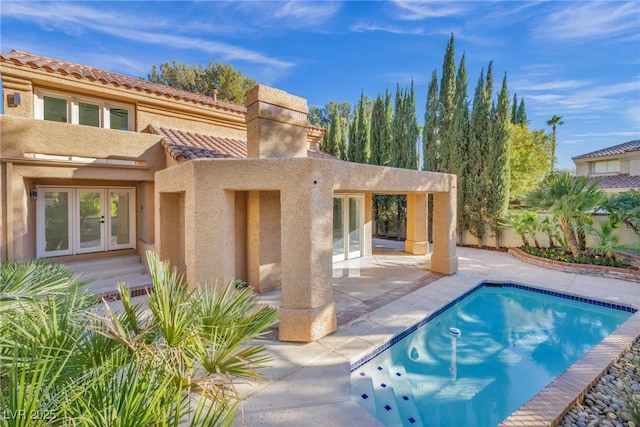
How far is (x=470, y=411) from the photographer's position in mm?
6336

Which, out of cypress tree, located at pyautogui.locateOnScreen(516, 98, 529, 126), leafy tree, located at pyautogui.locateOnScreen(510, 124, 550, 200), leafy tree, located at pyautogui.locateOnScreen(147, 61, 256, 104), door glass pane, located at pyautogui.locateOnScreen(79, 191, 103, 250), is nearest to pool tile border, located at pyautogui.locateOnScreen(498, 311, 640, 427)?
door glass pane, located at pyautogui.locateOnScreen(79, 191, 103, 250)

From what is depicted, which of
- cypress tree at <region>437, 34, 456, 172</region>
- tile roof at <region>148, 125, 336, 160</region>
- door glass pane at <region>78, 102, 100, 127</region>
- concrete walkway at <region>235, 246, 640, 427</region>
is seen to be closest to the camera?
concrete walkway at <region>235, 246, 640, 427</region>

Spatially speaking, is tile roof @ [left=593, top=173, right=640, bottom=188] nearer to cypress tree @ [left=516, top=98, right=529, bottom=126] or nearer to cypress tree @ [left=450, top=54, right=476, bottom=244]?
cypress tree @ [left=516, top=98, right=529, bottom=126]

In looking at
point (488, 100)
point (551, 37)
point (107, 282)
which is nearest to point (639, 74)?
point (551, 37)

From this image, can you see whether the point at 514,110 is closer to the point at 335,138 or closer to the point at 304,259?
the point at 335,138

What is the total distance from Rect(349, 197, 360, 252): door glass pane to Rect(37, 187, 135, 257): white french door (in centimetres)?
1208

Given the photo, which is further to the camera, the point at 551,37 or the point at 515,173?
the point at 515,173

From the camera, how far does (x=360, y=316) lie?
9.57 meters

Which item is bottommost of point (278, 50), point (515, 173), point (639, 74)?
point (515, 173)

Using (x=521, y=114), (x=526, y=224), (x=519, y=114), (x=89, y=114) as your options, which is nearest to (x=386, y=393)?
(x=89, y=114)

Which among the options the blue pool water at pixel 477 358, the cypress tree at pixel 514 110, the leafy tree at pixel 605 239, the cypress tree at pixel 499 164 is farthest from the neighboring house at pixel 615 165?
the blue pool water at pixel 477 358

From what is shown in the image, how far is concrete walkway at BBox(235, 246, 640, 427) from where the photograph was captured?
546cm

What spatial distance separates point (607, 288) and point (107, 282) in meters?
21.4

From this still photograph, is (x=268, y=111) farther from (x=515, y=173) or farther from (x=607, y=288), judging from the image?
(x=515, y=173)
